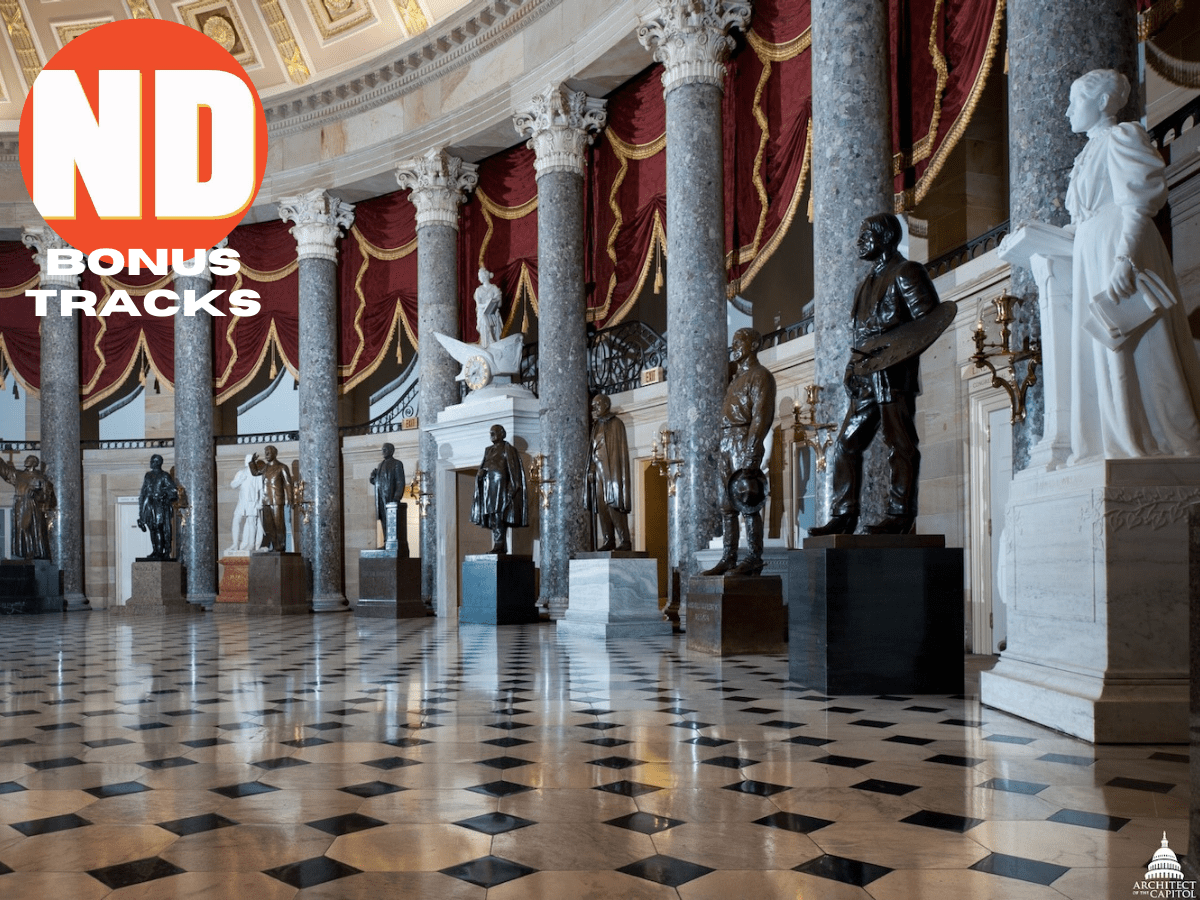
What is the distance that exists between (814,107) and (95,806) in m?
7.97

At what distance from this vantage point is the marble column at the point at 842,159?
29.5 feet

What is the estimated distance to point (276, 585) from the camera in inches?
753

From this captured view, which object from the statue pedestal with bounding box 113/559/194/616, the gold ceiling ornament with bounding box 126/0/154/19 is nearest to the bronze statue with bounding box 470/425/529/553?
the statue pedestal with bounding box 113/559/194/616

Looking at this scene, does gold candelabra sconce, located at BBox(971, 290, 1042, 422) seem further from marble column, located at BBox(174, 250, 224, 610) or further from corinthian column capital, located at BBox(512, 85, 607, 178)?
marble column, located at BBox(174, 250, 224, 610)

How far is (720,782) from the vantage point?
410cm

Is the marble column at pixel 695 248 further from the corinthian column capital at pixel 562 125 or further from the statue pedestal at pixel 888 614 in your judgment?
the statue pedestal at pixel 888 614

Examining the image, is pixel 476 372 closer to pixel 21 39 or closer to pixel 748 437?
pixel 748 437

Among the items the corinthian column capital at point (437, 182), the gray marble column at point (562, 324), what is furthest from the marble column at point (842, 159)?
the corinthian column capital at point (437, 182)

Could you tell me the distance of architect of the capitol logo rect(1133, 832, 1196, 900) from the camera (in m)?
2.46

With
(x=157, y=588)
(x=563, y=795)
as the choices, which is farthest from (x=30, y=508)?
(x=563, y=795)

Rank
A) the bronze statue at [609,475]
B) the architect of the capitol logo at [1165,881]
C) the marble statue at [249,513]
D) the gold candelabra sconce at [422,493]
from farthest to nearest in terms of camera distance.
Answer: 1. the marble statue at [249,513]
2. the gold candelabra sconce at [422,493]
3. the bronze statue at [609,475]
4. the architect of the capitol logo at [1165,881]

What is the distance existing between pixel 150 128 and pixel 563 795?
20263mm

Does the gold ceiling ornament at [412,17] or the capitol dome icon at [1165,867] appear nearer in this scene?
the capitol dome icon at [1165,867]

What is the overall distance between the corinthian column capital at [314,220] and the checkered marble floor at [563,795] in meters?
14.7
